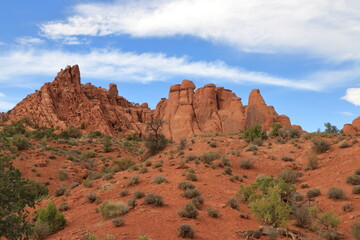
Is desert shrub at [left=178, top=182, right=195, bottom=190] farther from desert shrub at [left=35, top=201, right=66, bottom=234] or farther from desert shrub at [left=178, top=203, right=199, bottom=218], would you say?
desert shrub at [left=35, top=201, right=66, bottom=234]

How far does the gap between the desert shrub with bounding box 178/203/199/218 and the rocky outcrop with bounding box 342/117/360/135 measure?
139 ft

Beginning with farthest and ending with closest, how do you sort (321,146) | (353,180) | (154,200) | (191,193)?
1. (321,146)
2. (353,180)
3. (191,193)
4. (154,200)

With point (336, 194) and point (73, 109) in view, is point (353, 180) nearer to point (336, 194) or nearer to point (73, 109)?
point (336, 194)

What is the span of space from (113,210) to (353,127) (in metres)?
46.8

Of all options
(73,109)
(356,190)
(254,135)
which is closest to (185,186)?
(356,190)

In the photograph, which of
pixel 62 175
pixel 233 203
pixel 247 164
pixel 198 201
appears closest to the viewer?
pixel 198 201

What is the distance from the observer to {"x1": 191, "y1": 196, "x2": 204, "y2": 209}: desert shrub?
14.7 m

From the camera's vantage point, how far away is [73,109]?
266 ft

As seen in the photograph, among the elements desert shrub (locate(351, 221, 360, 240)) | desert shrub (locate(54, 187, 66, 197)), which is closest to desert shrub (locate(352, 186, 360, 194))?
desert shrub (locate(351, 221, 360, 240))

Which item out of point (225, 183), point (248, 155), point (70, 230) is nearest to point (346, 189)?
point (225, 183)

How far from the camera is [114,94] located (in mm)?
102250

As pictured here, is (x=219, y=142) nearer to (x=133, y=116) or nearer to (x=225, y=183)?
(x=225, y=183)

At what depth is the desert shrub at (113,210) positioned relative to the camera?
13242 millimetres

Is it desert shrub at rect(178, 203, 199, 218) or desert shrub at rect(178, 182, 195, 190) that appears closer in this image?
desert shrub at rect(178, 203, 199, 218)
